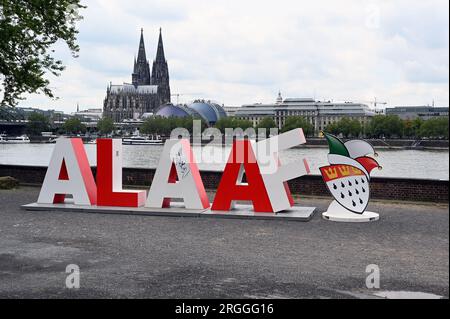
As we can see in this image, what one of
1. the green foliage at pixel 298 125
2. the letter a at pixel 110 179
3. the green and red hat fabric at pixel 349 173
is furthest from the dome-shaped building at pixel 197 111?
the green and red hat fabric at pixel 349 173

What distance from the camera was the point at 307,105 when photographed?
484ft

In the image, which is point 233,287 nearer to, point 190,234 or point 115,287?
point 115,287

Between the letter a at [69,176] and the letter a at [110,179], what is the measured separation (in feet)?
1.19

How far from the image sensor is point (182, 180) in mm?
14883

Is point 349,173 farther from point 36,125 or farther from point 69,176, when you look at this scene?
point 36,125

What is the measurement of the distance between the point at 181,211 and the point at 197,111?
159544 mm

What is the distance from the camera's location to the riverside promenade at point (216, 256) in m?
7.43

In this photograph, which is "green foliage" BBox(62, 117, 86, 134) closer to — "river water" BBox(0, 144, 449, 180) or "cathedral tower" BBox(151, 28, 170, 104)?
"cathedral tower" BBox(151, 28, 170, 104)

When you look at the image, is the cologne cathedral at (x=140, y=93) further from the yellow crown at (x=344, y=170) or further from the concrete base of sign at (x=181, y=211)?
the yellow crown at (x=344, y=170)

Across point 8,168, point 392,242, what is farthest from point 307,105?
point 392,242

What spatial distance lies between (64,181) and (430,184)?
10.3 m

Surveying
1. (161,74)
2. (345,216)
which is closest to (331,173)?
(345,216)

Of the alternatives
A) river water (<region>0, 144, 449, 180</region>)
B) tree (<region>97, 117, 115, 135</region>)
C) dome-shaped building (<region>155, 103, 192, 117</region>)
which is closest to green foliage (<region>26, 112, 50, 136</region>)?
tree (<region>97, 117, 115, 135</region>)

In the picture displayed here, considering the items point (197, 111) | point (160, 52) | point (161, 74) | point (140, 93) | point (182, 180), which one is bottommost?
point (182, 180)
